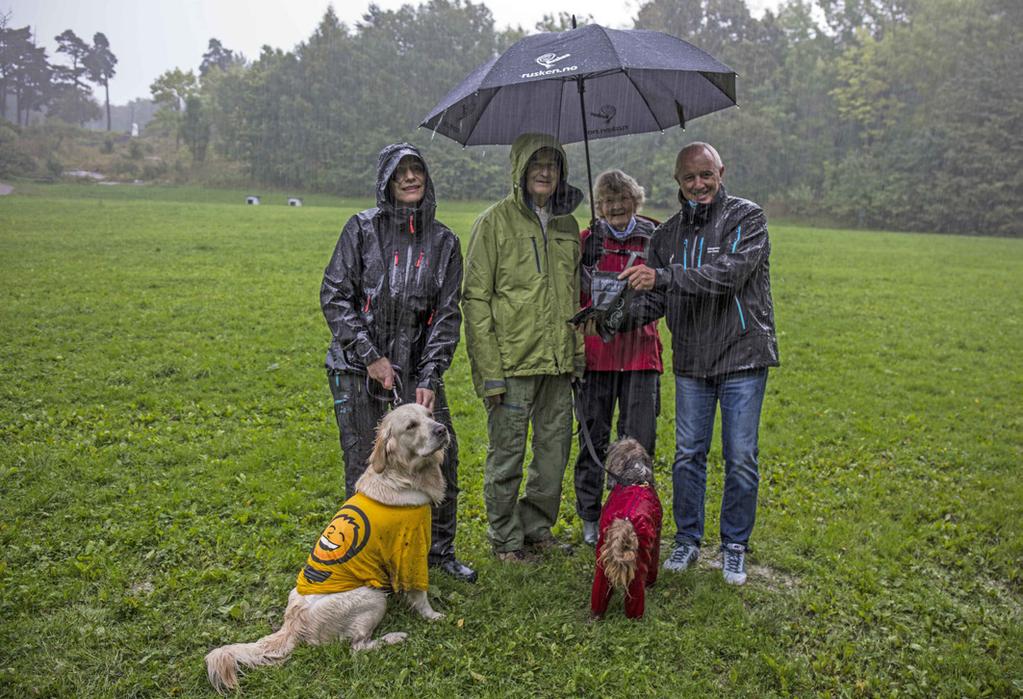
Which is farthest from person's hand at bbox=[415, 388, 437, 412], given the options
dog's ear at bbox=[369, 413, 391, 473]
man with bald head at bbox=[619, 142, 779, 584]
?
man with bald head at bbox=[619, 142, 779, 584]

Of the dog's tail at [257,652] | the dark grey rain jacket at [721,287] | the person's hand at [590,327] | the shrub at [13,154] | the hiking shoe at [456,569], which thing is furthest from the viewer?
the shrub at [13,154]

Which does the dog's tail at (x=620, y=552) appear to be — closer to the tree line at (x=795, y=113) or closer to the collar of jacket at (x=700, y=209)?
the collar of jacket at (x=700, y=209)

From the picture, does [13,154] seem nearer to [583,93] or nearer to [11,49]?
[11,49]

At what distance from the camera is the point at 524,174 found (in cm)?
464

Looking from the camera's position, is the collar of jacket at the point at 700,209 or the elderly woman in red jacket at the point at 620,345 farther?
the elderly woman in red jacket at the point at 620,345

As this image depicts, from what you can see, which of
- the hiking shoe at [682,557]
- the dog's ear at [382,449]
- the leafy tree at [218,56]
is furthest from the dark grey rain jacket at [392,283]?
the leafy tree at [218,56]

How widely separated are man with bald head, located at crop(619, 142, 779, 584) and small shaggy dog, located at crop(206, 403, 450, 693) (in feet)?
5.36

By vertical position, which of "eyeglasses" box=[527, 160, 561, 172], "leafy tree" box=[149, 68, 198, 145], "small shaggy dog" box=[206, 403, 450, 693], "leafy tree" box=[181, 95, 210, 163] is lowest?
"small shaggy dog" box=[206, 403, 450, 693]

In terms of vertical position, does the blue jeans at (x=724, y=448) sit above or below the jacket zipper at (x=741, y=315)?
below

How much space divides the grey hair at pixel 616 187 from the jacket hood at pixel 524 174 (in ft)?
0.73

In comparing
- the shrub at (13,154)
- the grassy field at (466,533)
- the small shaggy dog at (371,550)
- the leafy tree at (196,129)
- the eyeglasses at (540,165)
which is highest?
the leafy tree at (196,129)

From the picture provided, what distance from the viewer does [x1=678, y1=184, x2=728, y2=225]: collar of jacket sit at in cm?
452

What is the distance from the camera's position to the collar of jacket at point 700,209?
4.52m

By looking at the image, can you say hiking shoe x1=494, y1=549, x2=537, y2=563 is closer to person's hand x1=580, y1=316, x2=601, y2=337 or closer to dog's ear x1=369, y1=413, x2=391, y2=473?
dog's ear x1=369, y1=413, x2=391, y2=473
